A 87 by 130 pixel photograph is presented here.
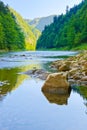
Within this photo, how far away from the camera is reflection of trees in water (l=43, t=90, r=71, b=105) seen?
17719 millimetres

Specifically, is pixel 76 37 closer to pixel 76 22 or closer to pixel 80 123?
pixel 76 22

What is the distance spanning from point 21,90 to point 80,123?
8952 mm

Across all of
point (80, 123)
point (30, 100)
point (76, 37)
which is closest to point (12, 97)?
point (30, 100)

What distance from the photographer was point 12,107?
1591cm

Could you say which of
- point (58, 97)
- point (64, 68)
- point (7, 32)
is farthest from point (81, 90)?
point (7, 32)

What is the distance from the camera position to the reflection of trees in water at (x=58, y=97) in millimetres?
17719

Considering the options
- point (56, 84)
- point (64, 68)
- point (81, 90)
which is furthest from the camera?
point (64, 68)

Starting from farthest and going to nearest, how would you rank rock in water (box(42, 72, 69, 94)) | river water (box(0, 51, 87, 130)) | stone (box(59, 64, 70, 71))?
stone (box(59, 64, 70, 71)), rock in water (box(42, 72, 69, 94)), river water (box(0, 51, 87, 130))

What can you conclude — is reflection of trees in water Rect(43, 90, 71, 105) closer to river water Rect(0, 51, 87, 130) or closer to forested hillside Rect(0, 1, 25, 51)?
river water Rect(0, 51, 87, 130)

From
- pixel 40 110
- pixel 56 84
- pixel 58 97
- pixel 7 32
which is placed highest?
pixel 56 84

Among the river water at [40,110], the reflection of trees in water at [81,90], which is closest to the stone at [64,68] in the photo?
the reflection of trees in water at [81,90]

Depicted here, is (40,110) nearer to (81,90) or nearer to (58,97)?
(58,97)

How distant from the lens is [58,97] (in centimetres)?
1909

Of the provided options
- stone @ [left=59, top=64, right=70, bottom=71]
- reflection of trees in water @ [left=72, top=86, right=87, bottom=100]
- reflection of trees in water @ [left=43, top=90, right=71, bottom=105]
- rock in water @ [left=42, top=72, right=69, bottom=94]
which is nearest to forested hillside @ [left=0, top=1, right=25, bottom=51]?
stone @ [left=59, top=64, right=70, bottom=71]
